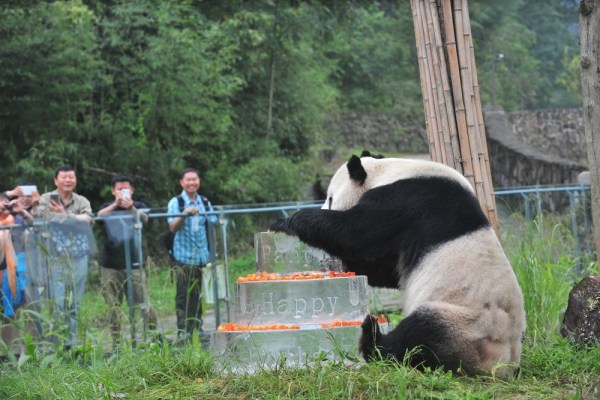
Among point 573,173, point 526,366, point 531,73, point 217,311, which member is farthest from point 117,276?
point 531,73

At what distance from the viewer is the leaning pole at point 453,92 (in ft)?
Result: 19.4

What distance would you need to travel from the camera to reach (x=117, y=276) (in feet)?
26.9

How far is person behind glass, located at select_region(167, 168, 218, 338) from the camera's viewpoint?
8164 mm

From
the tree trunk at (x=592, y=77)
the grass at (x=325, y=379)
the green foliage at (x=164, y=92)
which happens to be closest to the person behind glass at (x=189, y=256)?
the grass at (x=325, y=379)

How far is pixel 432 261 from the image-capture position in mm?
4766

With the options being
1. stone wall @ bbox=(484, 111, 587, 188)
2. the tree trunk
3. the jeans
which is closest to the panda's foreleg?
the tree trunk

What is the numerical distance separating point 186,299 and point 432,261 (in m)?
3.86

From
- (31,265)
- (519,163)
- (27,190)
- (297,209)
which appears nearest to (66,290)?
(31,265)

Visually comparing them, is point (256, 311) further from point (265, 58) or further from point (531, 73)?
point (531, 73)

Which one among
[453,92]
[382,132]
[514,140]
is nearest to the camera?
[453,92]

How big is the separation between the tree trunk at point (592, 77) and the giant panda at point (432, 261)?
3.00 feet

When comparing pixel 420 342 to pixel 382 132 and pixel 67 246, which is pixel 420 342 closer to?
pixel 67 246

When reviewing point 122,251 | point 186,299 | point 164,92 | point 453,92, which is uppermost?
point 164,92

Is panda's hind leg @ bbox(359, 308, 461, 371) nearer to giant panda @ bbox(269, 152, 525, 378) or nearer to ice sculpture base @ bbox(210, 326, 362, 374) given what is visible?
giant panda @ bbox(269, 152, 525, 378)
